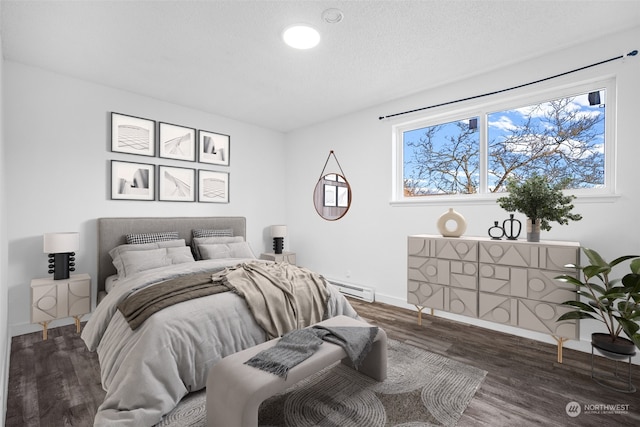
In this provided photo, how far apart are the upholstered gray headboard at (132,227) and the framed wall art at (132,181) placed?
1.02ft

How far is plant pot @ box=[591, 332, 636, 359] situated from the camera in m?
2.06

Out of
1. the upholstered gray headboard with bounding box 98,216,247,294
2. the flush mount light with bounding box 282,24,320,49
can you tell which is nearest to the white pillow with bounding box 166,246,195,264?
the upholstered gray headboard with bounding box 98,216,247,294

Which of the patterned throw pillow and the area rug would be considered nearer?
the area rug

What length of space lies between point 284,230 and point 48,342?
304cm

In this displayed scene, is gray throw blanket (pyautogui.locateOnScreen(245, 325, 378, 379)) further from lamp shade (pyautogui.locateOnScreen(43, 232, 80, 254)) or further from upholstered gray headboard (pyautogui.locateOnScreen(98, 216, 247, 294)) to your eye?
upholstered gray headboard (pyautogui.locateOnScreen(98, 216, 247, 294))

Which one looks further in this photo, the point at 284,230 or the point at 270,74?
the point at 284,230

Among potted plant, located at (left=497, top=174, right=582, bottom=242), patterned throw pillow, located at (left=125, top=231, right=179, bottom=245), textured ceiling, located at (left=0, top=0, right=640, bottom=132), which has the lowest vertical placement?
patterned throw pillow, located at (left=125, top=231, right=179, bottom=245)

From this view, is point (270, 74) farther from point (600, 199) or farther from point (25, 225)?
point (600, 199)

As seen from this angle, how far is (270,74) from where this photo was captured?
3.31 metres

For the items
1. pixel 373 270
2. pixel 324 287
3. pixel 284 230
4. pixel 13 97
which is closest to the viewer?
pixel 324 287

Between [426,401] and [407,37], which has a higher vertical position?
[407,37]

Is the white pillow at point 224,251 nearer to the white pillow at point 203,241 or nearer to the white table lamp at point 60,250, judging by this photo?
the white pillow at point 203,241

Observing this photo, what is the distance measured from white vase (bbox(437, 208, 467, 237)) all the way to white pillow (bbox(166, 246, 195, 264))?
2813 millimetres

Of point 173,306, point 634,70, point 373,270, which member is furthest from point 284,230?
point 634,70
